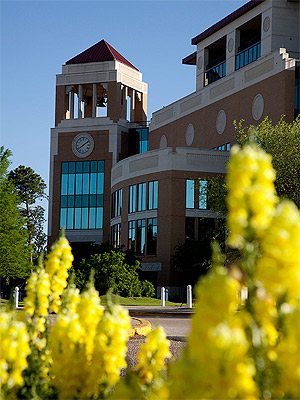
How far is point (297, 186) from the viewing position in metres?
31.0

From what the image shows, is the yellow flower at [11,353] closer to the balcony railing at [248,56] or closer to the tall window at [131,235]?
the tall window at [131,235]

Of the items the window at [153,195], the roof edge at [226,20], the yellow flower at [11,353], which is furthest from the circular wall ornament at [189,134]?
the yellow flower at [11,353]

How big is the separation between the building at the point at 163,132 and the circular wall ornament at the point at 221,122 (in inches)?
3.5

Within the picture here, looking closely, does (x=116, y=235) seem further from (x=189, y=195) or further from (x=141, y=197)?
(x=189, y=195)

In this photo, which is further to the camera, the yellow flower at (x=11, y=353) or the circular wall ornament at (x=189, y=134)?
the circular wall ornament at (x=189, y=134)

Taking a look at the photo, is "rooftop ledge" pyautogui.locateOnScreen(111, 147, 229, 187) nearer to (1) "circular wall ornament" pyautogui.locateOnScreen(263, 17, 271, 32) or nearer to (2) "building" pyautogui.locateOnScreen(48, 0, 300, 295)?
(2) "building" pyautogui.locateOnScreen(48, 0, 300, 295)

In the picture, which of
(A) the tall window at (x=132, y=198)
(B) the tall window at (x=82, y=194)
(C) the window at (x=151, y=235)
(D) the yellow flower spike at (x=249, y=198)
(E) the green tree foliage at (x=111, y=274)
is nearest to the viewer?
(D) the yellow flower spike at (x=249, y=198)

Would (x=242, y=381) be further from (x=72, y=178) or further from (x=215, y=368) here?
(x=72, y=178)

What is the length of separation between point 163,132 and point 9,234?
29472 mm

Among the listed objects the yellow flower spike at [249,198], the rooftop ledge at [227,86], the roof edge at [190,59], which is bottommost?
the yellow flower spike at [249,198]

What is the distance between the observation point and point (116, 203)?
55094 mm

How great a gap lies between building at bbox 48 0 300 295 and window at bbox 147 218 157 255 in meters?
0.08

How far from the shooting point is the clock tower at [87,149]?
220 feet

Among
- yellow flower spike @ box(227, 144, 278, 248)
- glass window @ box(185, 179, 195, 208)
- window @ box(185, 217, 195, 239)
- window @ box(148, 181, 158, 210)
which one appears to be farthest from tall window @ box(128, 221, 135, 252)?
yellow flower spike @ box(227, 144, 278, 248)
